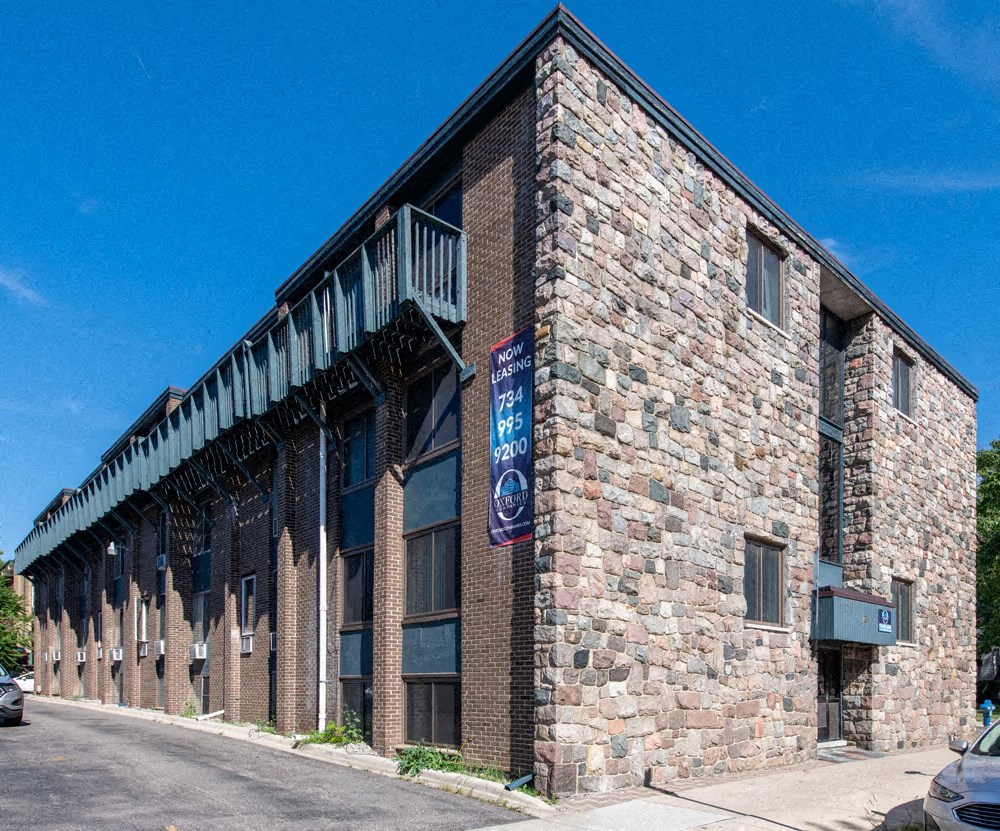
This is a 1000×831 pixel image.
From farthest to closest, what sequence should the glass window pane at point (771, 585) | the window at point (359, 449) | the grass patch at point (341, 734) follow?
the window at point (359, 449) → the grass patch at point (341, 734) → the glass window pane at point (771, 585)

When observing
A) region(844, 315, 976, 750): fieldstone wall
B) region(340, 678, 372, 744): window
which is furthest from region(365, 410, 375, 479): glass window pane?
region(844, 315, 976, 750): fieldstone wall

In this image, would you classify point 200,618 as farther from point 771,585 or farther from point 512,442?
point 512,442

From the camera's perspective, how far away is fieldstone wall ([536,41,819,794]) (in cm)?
1337

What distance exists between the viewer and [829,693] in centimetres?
2114

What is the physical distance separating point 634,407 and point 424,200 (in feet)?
20.8

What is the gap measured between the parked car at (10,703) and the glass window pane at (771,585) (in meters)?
16.3

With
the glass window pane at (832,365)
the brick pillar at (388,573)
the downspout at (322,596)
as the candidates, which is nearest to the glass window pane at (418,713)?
the brick pillar at (388,573)

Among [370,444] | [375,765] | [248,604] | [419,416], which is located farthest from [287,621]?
[419,416]

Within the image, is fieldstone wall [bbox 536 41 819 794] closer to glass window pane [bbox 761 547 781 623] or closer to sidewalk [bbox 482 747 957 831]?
glass window pane [bbox 761 547 781 623]

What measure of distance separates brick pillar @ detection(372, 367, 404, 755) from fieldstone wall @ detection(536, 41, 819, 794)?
442 cm

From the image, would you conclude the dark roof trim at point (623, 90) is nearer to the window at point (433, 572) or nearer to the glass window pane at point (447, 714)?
the window at point (433, 572)

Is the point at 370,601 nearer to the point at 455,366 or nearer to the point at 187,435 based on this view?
the point at 455,366

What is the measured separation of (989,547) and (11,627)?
166 feet

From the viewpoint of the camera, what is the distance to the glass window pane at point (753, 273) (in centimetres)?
1873
